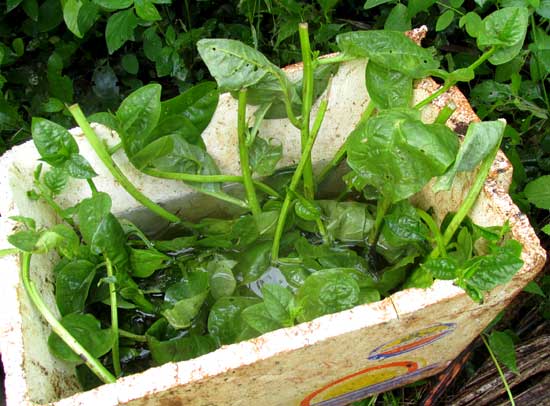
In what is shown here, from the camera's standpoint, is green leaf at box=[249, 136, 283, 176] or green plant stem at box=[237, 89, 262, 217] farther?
green leaf at box=[249, 136, 283, 176]

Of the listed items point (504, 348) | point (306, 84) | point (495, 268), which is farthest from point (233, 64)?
point (504, 348)

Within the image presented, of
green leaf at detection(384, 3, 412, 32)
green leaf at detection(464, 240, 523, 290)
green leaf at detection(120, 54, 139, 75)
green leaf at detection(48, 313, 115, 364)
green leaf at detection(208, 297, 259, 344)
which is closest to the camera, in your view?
green leaf at detection(464, 240, 523, 290)

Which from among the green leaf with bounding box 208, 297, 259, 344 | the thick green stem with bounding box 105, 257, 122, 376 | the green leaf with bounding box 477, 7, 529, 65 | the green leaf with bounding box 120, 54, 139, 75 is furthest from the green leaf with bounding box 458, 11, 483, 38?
the green leaf with bounding box 120, 54, 139, 75

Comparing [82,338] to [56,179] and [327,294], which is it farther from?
[327,294]

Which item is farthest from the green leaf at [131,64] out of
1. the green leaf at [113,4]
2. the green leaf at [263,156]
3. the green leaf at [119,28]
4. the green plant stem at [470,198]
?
the green plant stem at [470,198]

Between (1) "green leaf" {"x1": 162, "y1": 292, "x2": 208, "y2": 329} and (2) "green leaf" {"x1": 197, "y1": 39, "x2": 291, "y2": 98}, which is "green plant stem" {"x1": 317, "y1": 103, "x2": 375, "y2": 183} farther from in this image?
(1) "green leaf" {"x1": 162, "y1": 292, "x2": 208, "y2": 329}

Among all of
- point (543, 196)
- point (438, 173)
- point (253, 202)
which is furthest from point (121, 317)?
point (543, 196)
